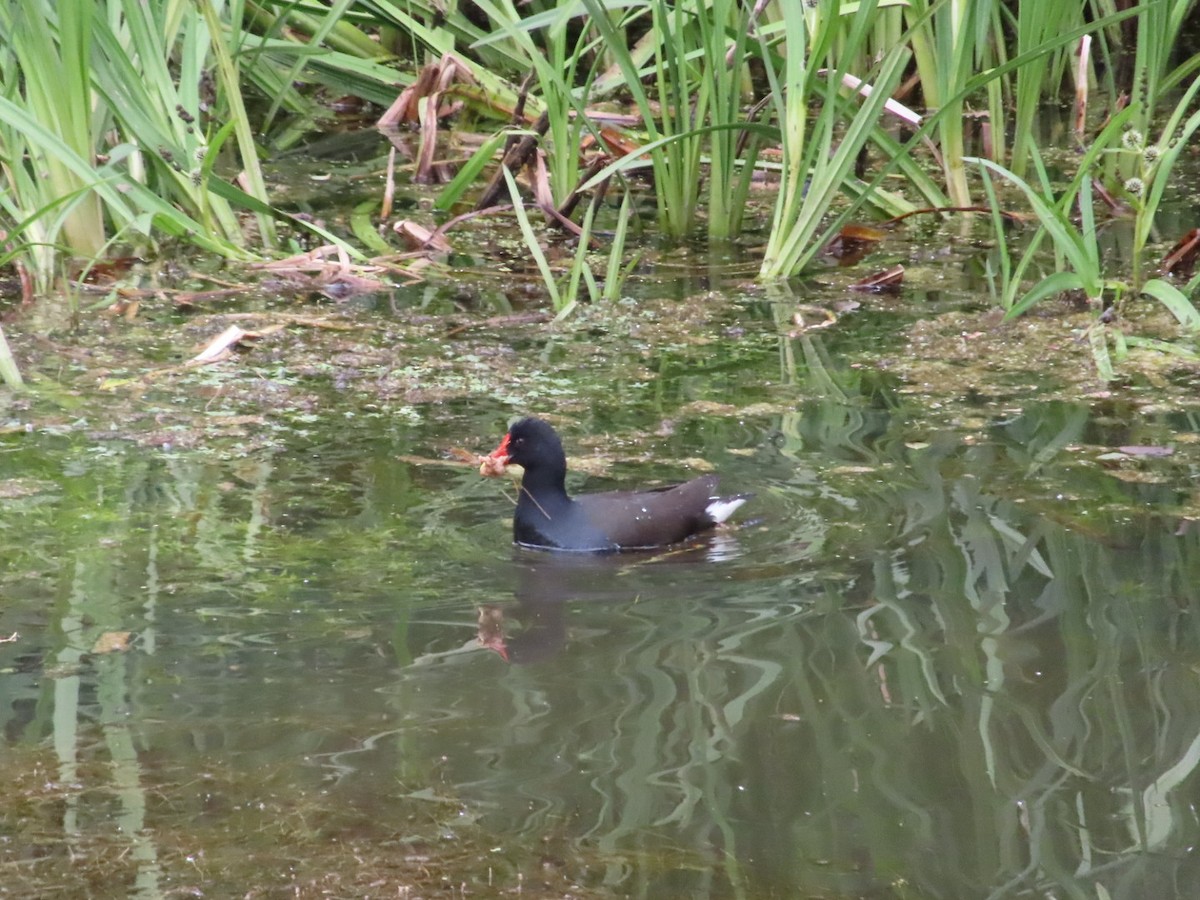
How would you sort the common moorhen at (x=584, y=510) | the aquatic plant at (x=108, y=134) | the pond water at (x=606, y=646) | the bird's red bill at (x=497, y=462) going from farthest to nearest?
the aquatic plant at (x=108, y=134) < the bird's red bill at (x=497, y=462) < the common moorhen at (x=584, y=510) < the pond water at (x=606, y=646)

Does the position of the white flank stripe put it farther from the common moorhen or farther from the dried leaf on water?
the dried leaf on water

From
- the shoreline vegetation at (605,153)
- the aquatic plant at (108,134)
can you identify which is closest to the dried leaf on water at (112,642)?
the shoreline vegetation at (605,153)

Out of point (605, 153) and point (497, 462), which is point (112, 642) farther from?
point (605, 153)

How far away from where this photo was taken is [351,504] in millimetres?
3918

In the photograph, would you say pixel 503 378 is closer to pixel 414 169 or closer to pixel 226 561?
pixel 226 561

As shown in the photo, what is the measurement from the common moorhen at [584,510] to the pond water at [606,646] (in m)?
0.07

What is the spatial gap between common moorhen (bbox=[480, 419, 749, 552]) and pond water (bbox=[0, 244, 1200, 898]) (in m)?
0.07

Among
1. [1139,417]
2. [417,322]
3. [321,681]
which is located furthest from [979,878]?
[417,322]

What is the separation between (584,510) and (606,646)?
851 mm

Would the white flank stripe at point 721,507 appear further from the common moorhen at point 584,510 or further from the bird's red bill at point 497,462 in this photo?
the bird's red bill at point 497,462

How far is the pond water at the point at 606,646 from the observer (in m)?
2.41

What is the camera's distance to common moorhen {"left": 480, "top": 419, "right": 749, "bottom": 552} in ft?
13.0

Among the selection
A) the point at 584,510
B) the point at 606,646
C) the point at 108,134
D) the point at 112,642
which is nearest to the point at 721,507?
the point at 584,510

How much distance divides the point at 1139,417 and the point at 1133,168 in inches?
89.3
